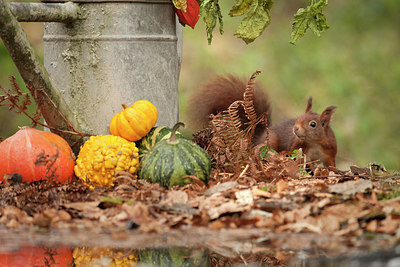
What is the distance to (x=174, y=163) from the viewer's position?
100 inches

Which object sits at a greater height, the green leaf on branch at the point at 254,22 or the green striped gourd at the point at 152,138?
the green leaf on branch at the point at 254,22

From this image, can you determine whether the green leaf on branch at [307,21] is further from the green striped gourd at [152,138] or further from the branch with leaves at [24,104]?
the branch with leaves at [24,104]

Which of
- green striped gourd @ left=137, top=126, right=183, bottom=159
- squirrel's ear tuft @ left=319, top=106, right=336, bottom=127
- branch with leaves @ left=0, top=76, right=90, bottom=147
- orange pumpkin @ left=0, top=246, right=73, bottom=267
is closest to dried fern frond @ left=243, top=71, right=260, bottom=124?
green striped gourd @ left=137, top=126, right=183, bottom=159

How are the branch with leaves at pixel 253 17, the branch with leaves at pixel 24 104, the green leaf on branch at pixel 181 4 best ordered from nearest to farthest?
1. the branch with leaves at pixel 24 104
2. the green leaf on branch at pixel 181 4
3. the branch with leaves at pixel 253 17

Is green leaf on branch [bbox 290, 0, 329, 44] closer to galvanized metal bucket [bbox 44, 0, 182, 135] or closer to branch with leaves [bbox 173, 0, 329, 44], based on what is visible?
branch with leaves [bbox 173, 0, 329, 44]

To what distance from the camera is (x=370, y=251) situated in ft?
5.68

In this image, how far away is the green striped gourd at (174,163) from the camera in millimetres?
2539

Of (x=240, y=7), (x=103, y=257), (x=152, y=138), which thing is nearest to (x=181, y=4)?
(x=240, y=7)

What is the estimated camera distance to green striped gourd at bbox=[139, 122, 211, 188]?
2.54 metres

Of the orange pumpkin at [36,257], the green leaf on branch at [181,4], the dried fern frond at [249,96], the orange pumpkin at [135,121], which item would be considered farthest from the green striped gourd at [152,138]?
the orange pumpkin at [36,257]

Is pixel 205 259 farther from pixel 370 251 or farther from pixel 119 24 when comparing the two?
pixel 119 24

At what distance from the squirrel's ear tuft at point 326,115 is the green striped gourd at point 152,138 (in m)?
0.91

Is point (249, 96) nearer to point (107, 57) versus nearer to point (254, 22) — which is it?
point (254, 22)

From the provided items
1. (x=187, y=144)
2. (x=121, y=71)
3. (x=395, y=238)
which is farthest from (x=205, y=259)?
(x=121, y=71)
